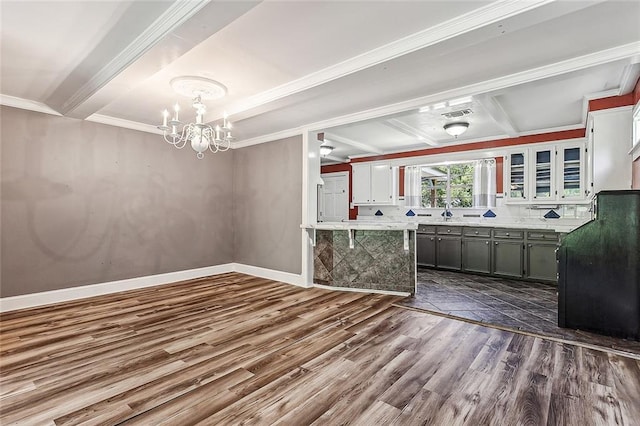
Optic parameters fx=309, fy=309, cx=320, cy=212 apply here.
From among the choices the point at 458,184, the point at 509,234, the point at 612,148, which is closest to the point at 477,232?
the point at 509,234

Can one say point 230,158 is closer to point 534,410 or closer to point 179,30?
point 179,30

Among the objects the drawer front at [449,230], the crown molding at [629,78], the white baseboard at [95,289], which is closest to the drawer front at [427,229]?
the drawer front at [449,230]

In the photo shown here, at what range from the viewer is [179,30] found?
2.11 meters

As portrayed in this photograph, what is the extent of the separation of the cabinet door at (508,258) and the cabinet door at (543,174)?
1.01 meters

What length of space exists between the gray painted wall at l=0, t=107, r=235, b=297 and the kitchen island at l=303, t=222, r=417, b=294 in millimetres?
1018

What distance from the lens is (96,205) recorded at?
4.41 metres

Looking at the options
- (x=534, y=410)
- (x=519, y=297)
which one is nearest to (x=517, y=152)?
(x=519, y=297)

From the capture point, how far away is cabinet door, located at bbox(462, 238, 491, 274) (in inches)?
220

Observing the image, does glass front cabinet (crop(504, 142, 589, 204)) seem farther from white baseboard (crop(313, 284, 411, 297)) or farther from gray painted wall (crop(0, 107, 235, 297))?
gray painted wall (crop(0, 107, 235, 297))

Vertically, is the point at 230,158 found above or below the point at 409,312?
above

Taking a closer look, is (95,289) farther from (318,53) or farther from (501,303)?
(501,303)

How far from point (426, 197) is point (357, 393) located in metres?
5.88

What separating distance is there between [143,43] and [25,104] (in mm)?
2715

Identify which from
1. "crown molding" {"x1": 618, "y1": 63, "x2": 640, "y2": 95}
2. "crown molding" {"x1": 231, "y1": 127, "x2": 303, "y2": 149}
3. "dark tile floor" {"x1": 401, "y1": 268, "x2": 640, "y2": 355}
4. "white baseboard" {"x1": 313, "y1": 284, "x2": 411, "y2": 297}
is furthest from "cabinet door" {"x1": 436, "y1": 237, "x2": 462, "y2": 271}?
"crown molding" {"x1": 231, "y1": 127, "x2": 303, "y2": 149}
